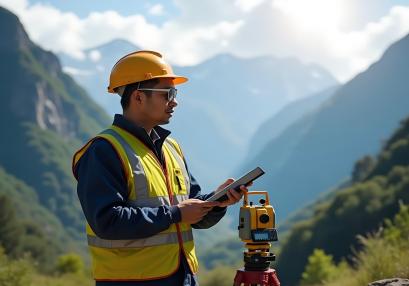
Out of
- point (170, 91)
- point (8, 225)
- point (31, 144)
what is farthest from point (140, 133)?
point (31, 144)

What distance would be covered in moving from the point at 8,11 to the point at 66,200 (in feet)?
218

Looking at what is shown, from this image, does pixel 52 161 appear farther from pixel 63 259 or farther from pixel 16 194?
pixel 63 259

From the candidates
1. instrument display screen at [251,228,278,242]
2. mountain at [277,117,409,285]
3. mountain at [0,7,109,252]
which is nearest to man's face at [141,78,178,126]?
instrument display screen at [251,228,278,242]

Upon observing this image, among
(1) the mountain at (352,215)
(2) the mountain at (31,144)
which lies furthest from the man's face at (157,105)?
(2) the mountain at (31,144)

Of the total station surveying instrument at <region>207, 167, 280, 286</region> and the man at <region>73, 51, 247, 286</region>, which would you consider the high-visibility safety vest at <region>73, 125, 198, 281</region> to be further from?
the total station surveying instrument at <region>207, 167, 280, 286</region>


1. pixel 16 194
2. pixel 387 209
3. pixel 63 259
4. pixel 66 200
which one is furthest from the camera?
pixel 66 200

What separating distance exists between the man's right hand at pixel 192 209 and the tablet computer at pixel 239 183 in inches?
2.5

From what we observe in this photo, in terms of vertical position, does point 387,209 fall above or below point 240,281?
above

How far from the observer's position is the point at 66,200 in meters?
184

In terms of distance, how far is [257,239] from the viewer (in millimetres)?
3395

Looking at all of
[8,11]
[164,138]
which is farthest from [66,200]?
[164,138]

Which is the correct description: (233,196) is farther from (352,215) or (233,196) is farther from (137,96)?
(352,215)

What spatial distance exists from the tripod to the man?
30 centimetres

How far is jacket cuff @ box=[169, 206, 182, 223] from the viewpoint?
3.22m
